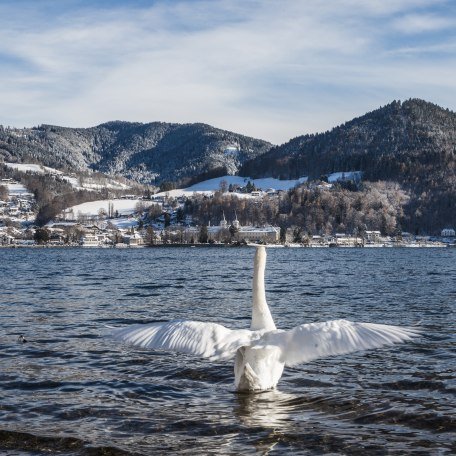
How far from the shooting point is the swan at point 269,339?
8242 millimetres

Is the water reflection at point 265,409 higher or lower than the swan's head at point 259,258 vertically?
lower

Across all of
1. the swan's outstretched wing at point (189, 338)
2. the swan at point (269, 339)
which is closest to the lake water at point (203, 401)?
the swan at point (269, 339)

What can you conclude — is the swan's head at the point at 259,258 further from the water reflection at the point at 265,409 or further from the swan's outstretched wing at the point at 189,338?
the swan's outstretched wing at the point at 189,338

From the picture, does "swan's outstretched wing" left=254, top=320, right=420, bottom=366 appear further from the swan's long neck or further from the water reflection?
the swan's long neck

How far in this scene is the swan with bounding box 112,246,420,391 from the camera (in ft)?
27.0

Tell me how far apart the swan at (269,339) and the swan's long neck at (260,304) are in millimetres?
670

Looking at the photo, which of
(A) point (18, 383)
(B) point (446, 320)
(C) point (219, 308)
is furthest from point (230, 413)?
(C) point (219, 308)

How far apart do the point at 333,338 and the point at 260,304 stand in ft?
8.71

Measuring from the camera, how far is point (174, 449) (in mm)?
8578

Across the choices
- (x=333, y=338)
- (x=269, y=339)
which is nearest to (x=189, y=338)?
(x=269, y=339)

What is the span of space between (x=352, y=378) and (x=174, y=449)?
521cm

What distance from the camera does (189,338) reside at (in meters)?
8.73

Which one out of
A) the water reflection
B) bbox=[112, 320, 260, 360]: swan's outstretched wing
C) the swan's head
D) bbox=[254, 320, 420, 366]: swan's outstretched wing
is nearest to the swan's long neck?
the swan's head

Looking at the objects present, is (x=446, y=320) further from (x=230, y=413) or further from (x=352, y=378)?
(x=230, y=413)
